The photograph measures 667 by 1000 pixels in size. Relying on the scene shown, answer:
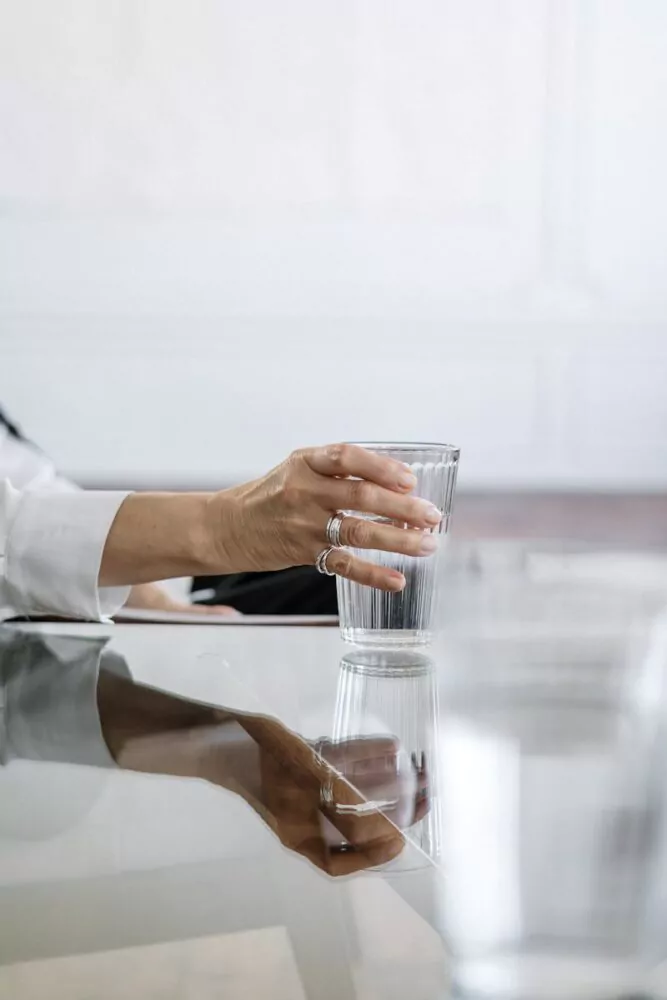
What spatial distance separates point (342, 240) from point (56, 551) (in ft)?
9.10

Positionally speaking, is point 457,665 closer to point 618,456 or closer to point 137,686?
point 137,686

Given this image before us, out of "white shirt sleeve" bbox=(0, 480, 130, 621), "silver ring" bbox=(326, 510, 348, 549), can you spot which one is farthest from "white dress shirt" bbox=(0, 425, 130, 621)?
"silver ring" bbox=(326, 510, 348, 549)

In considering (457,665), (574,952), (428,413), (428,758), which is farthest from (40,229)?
(574,952)

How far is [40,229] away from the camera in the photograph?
135 inches

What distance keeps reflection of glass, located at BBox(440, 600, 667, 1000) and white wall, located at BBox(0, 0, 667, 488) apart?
9.07ft

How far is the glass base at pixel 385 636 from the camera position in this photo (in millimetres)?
775

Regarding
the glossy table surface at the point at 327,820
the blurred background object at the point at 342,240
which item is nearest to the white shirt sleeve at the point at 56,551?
the glossy table surface at the point at 327,820

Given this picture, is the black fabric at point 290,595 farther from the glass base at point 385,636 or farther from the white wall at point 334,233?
the white wall at point 334,233

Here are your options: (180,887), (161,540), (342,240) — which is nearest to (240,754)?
(180,887)

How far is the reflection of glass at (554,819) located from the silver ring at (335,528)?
108 millimetres

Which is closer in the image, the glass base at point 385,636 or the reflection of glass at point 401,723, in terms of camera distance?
the reflection of glass at point 401,723

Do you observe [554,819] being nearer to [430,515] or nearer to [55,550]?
[430,515]

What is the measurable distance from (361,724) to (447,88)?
3233mm

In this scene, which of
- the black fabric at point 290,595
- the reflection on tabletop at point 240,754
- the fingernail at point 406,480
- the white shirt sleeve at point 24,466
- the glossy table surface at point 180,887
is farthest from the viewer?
the black fabric at point 290,595
